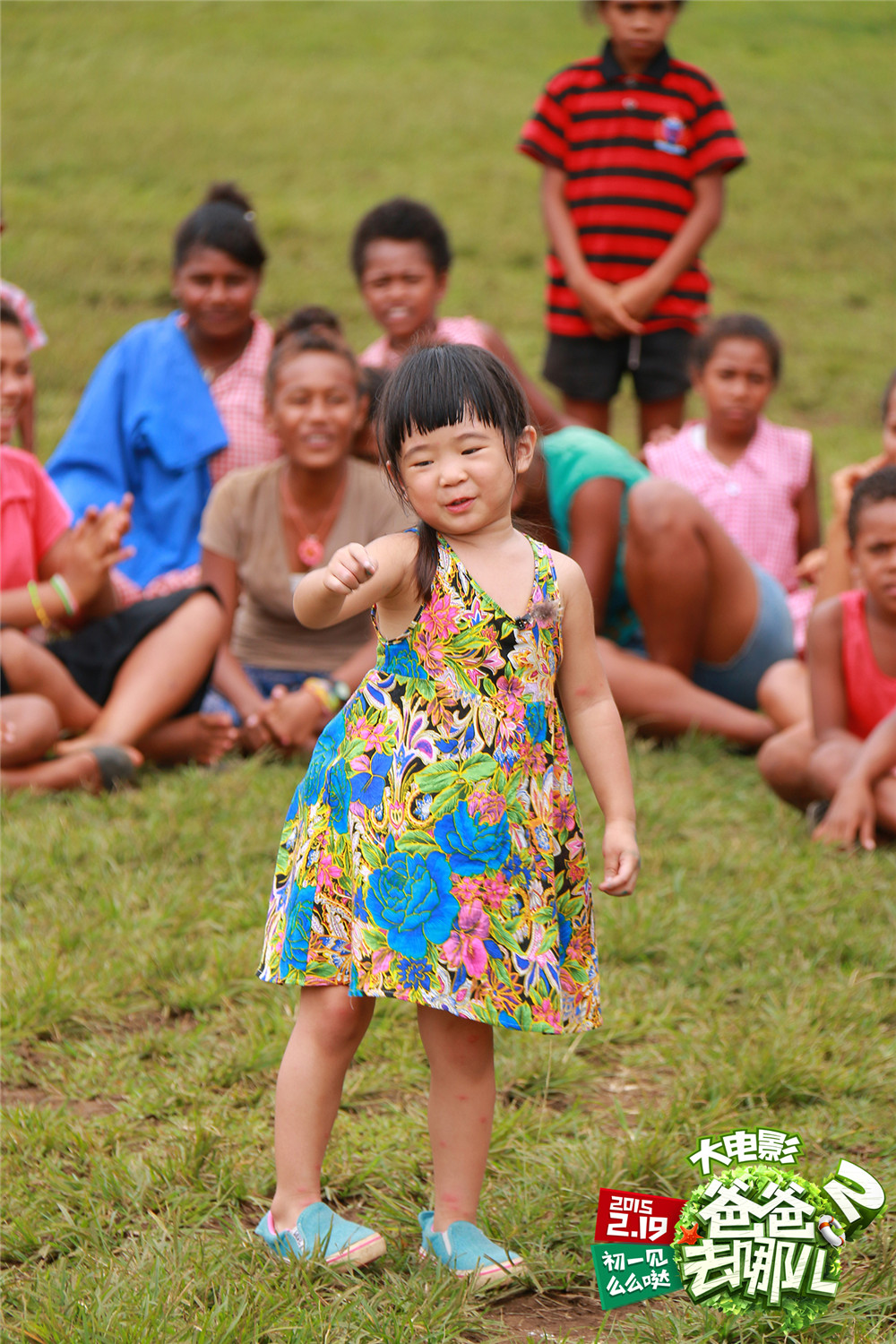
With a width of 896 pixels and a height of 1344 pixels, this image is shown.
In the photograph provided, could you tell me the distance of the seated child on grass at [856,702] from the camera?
3.24 metres

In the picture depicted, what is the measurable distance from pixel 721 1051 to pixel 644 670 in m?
1.76

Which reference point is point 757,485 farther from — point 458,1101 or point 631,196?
point 458,1101

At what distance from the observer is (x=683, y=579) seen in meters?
3.90

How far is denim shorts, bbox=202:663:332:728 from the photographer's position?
4090 mm

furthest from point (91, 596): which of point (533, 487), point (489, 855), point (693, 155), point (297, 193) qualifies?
point (297, 193)

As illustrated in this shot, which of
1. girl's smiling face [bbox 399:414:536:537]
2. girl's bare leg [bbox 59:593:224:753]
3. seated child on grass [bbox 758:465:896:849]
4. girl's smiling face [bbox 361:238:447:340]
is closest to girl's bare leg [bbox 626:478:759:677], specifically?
seated child on grass [bbox 758:465:896:849]

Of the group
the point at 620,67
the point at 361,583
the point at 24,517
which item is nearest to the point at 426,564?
the point at 361,583

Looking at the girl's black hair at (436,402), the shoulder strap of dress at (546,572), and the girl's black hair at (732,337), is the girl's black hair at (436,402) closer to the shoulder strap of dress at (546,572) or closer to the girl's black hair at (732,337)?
the shoulder strap of dress at (546,572)

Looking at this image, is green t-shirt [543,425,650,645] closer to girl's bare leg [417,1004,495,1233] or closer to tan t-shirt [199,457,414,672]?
tan t-shirt [199,457,414,672]

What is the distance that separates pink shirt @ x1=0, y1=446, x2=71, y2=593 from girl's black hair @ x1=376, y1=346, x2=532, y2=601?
212 cm

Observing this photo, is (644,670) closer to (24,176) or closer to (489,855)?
(489,855)

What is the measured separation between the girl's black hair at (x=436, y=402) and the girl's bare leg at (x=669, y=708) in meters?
2.22

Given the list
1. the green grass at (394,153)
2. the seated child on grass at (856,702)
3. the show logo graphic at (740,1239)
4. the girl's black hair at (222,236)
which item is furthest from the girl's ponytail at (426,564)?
the green grass at (394,153)

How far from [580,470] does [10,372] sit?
155cm
